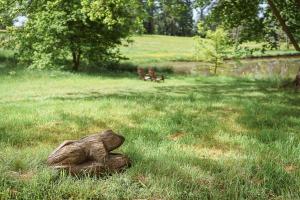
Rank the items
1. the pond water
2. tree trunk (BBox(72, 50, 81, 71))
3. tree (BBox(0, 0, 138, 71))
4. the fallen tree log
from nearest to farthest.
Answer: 1. the fallen tree log
2. tree (BBox(0, 0, 138, 71))
3. tree trunk (BBox(72, 50, 81, 71))
4. the pond water

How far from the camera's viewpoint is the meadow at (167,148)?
5.19 metres

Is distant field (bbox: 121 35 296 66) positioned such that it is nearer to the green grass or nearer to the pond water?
the pond water

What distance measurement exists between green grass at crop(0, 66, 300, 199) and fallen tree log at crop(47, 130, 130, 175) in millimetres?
147

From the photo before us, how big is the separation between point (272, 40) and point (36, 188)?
68.3 ft

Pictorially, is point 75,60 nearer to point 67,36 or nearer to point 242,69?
point 67,36

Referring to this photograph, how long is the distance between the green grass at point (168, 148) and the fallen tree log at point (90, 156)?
5.8 inches

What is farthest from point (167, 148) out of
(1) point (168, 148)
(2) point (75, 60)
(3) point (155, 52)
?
(3) point (155, 52)

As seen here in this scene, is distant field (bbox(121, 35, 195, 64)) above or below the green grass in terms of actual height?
below

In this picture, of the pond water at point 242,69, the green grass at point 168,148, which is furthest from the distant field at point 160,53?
the green grass at point 168,148

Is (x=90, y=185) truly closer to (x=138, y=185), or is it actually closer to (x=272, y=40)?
(x=138, y=185)

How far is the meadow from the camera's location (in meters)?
5.19

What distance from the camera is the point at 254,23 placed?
23.0m

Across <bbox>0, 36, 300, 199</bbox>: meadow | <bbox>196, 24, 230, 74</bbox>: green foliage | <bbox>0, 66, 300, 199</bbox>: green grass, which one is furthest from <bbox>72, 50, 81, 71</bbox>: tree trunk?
<bbox>0, 36, 300, 199</bbox>: meadow

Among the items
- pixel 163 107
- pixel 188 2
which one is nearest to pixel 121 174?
pixel 163 107
